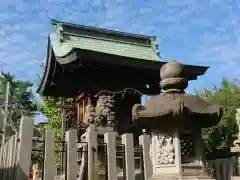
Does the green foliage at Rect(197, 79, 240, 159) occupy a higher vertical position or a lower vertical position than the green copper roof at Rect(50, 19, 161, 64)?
lower

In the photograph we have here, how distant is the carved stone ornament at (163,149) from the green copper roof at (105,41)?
24.8 ft

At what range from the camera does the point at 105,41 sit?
45.8 ft

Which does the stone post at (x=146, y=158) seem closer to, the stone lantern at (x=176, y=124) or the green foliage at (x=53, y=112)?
the stone lantern at (x=176, y=124)

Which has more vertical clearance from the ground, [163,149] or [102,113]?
[102,113]

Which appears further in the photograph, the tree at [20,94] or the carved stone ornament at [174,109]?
the tree at [20,94]

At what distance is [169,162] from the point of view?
4852 mm

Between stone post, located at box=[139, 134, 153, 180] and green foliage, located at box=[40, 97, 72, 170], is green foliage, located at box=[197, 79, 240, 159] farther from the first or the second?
green foliage, located at box=[40, 97, 72, 170]

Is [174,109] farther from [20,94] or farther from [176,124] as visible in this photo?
[20,94]

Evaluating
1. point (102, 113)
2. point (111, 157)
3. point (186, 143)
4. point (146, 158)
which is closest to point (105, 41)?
point (102, 113)

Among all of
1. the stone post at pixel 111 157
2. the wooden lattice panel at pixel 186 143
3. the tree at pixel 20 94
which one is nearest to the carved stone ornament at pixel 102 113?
the stone post at pixel 111 157

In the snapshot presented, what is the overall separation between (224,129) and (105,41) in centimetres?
729

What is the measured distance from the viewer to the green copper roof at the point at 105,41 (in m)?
12.7

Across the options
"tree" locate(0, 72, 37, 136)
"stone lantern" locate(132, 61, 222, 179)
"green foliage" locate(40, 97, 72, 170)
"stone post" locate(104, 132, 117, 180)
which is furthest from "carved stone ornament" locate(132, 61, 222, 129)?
"tree" locate(0, 72, 37, 136)

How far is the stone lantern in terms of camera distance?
4.71m
